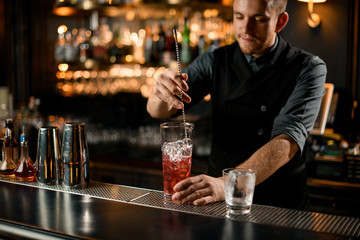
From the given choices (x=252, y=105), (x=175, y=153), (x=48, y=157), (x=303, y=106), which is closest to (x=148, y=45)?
(x=252, y=105)

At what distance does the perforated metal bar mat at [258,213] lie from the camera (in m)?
1.20

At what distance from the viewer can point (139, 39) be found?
4195 millimetres

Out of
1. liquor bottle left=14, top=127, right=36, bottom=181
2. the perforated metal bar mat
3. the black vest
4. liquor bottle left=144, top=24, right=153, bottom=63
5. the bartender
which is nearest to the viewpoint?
the perforated metal bar mat

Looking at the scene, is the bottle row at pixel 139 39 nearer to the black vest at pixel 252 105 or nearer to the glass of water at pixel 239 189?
the black vest at pixel 252 105

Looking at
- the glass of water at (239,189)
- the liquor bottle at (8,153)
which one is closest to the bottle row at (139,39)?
the liquor bottle at (8,153)

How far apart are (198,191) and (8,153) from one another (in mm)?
767

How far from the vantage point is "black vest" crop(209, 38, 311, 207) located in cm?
198

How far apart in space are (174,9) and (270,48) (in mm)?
2086

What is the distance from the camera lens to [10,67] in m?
4.45

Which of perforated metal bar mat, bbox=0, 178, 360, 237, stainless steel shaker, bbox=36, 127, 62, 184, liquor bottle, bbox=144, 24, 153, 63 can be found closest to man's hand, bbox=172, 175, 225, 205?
perforated metal bar mat, bbox=0, 178, 360, 237

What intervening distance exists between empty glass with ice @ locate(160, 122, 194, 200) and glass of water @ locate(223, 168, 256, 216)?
151 millimetres

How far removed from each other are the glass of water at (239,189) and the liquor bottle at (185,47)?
8.61 feet

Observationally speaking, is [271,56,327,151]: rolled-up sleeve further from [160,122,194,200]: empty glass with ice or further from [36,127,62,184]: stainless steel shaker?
[36,127,62,184]: stainless steel shaker

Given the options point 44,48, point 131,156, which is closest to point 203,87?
point 131,156
